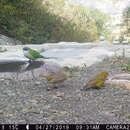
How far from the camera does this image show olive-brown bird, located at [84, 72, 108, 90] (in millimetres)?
3812

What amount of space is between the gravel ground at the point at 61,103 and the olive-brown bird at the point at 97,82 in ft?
0.21

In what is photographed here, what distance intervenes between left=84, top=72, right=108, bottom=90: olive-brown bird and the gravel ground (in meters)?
0.07

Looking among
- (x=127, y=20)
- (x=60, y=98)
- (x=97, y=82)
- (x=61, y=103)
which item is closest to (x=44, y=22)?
(x=127, y=20)

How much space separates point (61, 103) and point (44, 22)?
8050 mm

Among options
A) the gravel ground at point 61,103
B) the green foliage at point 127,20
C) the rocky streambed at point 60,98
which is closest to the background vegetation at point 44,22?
the green foliage at point 127,20

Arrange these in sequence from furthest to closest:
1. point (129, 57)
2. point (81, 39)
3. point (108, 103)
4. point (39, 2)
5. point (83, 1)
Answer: point (83, 1)
point (81, 39)
point (39, 2)
point (129, 57)
point (108, 103)

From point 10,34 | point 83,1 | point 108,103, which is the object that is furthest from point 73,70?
point 83,1

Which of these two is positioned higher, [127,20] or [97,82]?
[127,20]

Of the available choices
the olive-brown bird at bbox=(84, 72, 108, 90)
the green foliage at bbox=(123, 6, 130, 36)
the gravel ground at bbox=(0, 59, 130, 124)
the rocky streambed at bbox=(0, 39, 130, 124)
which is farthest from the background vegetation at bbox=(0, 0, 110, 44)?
the olive-brown bird at bbox=(84, 72, 108, 90)

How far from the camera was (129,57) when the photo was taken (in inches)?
225

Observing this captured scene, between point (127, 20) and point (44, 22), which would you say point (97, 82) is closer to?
point (127, 20)

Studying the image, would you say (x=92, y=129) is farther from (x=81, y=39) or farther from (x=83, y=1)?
(x=83, y=1)

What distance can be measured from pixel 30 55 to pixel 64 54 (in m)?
1.25

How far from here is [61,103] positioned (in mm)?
3383
